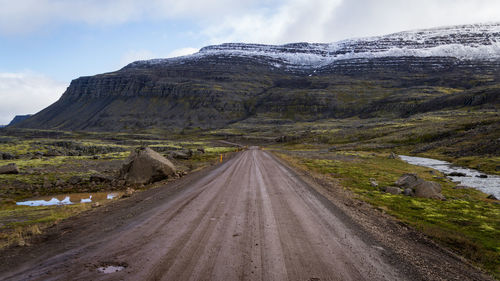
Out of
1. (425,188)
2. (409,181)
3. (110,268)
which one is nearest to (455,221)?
(425,188)

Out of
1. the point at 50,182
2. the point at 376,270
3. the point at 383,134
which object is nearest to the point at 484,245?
the point at 376,270

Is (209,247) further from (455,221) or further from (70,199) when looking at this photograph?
(70,199)

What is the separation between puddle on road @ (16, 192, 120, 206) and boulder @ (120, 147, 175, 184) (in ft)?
8.90

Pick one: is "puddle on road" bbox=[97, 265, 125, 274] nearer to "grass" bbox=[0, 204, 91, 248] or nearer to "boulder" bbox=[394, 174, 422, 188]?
"grass" bbox=[0, 204, 91, 248]

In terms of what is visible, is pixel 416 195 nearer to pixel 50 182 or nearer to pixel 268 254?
pixel 268 254

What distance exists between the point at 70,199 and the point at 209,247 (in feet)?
61.2

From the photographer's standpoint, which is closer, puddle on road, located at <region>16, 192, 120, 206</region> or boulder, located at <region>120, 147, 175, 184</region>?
puddle on road, located at <region>16, 192, 120, 206</region>

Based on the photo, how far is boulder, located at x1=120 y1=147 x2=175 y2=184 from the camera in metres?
23.6

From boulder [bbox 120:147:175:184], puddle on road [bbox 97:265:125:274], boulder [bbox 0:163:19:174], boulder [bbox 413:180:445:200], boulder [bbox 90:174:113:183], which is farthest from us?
boulder [bbox 0:163:19:174]

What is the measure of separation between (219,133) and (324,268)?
146 metres

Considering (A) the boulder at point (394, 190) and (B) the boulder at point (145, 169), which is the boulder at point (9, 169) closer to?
(B) the boulder at point (145, 169)

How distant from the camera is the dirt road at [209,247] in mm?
6309

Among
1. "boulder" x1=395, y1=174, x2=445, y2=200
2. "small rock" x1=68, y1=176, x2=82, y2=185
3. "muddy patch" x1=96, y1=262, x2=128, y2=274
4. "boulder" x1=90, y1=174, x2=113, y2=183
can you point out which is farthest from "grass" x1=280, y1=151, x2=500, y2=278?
"small rock" x1=68, y1=176, x2=82, y2=185

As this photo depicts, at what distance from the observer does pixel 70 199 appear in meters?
20.6
